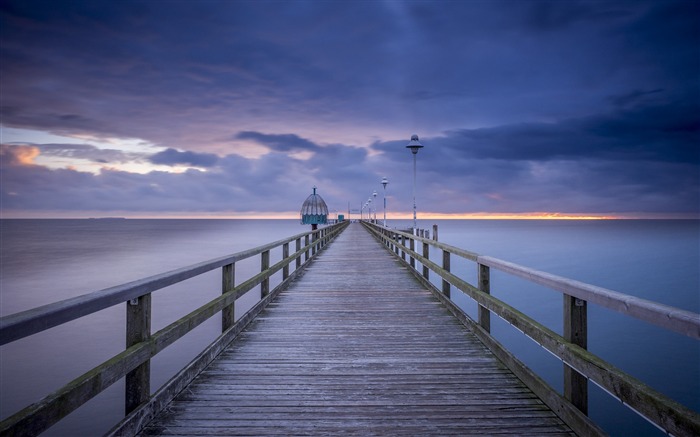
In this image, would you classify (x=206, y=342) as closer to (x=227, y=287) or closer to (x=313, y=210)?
(x=227, y=287)

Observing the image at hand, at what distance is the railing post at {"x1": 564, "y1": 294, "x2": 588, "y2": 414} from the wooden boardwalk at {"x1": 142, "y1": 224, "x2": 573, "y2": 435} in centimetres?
28

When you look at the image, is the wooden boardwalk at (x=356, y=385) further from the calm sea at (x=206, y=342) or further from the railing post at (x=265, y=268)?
the calm sea at (x=206, y=342)

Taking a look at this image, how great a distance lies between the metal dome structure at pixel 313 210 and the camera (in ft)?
345

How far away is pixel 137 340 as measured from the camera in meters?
3.02

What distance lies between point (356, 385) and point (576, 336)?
206cm

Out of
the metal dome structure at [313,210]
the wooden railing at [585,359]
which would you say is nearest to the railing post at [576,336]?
the wooden railing at [585,359]

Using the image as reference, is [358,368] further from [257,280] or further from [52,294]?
Result: [52,294]

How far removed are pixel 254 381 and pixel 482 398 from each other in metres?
2.23

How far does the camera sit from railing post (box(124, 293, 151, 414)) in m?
3.00

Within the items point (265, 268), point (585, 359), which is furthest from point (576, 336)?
point (265, 268)

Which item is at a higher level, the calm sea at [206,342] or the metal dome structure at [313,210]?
the metal dome structure at [313,210]

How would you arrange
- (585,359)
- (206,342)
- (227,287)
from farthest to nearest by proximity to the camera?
1. (206,342)
2. (227,287)
3. (585,359)

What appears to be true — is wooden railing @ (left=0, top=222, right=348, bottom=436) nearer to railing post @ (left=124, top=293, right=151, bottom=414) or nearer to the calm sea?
railing post @ (left=124, top=293, right=151, bottom=414)

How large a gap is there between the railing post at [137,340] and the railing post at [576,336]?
127 inches
